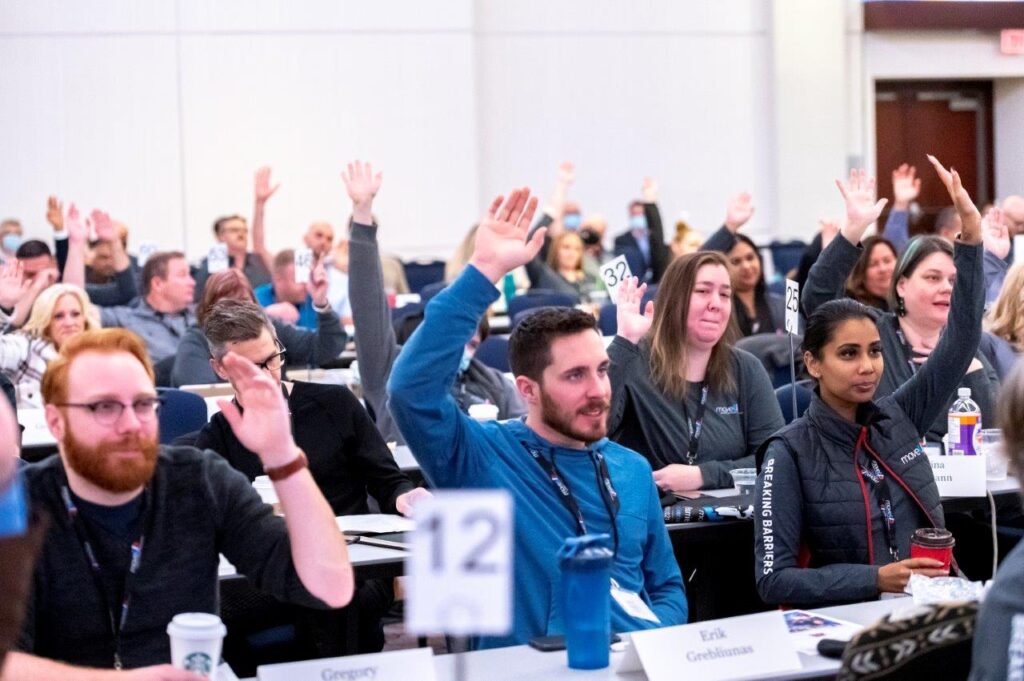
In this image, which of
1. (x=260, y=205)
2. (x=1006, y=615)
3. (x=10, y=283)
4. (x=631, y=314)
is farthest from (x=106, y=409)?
(x=260, y=205)

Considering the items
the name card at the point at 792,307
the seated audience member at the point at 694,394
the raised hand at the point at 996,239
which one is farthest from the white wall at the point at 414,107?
the seated audience member at the point at 694,394

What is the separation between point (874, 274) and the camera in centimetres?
657

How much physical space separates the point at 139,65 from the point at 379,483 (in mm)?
9397

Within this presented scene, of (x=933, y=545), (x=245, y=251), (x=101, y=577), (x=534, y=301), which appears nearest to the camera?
(x=101, y=577)

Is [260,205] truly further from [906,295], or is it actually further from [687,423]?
[687,423]

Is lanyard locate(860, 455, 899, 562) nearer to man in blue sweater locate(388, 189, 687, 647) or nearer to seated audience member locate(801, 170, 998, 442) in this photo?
man in blue sweater locate(388, 189, 687, 647)

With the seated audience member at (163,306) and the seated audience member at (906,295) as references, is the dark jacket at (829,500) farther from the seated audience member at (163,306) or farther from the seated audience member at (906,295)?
the seated audience member at (163,306)

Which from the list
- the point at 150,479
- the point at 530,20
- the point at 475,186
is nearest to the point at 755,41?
the point at 530,20

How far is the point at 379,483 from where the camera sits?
426 cm

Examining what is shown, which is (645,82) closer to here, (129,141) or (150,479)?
(129,141)

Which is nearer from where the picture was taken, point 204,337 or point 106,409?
point 106,409

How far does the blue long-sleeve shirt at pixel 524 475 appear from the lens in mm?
2902

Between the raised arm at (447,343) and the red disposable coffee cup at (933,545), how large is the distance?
1.07m

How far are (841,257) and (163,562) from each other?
3.12 metres
